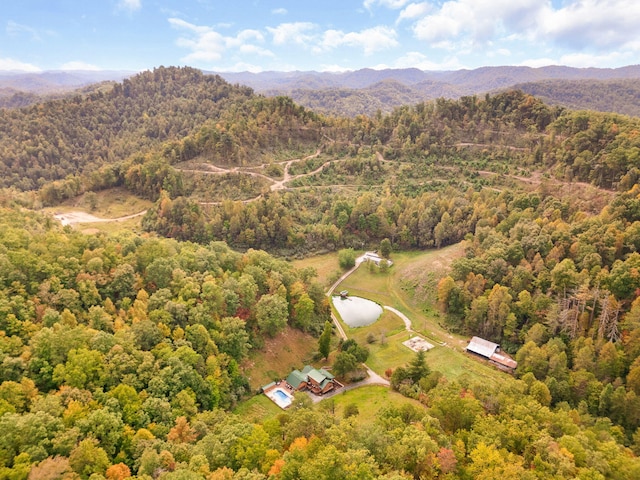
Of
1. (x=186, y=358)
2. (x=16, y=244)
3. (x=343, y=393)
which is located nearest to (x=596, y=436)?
(x=343, y=393)

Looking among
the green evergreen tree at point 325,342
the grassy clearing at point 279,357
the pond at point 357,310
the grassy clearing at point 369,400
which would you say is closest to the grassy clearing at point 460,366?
the grassy clearing at point 369,400

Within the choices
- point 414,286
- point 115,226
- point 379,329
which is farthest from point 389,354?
point 115,226

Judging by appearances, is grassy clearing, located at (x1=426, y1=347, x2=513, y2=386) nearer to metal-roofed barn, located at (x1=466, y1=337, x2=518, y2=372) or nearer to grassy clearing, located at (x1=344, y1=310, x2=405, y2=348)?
metal-roofed barn, located at (x1=466, y1=337, x2=518, y2=372)

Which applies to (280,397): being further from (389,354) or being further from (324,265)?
(324,265)

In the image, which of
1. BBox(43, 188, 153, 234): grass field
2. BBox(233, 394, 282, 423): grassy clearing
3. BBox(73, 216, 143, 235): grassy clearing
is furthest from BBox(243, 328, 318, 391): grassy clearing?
BBox(43, 188, 153, 234): grass field

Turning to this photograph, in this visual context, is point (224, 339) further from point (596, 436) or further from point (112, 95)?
point (112, 95)

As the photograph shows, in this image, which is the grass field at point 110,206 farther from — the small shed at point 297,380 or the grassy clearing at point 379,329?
the small shed at point 297,380
